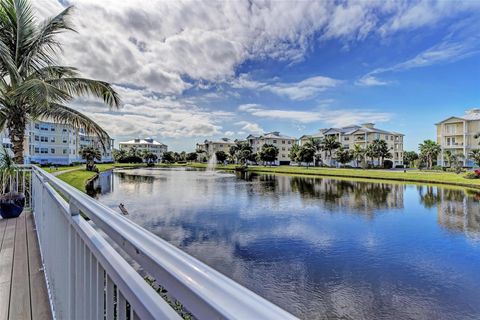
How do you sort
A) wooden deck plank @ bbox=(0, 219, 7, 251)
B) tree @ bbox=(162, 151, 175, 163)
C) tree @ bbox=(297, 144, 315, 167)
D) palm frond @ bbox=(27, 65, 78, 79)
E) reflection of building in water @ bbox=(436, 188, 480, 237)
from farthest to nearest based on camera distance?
tree @ bbox=(162, 151, 175, 163), tree @ bbox=(297, 144, 315, 167), reflection of building in water @ bbox=(436, 188, 480, 237), palm frond @ bbox=(27, 65, 78, 79), wooden deck plank @ bbox=(0, 219, 7, 251)

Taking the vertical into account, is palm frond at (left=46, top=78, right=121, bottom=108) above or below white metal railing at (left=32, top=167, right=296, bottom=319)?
above

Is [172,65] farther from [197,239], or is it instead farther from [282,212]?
[197,239]

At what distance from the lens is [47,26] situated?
26.3ft

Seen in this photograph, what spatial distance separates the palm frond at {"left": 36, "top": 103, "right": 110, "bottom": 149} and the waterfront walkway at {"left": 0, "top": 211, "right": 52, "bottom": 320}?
11.6ft

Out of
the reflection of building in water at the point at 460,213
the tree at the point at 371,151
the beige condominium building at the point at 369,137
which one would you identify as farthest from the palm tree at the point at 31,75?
the beige condominium building at the point at 369,137

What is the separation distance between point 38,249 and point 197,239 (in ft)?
20.1

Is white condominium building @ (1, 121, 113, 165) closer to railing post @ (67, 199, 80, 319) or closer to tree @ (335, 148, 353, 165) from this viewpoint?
tree @ (335, 148, 353, 165)

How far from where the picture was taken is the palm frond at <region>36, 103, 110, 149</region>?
25.8 ft

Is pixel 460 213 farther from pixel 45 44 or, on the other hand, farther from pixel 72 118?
pixel 45 44

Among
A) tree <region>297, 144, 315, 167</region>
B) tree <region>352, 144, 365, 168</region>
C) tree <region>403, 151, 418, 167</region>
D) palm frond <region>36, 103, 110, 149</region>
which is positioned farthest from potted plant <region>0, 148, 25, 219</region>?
tree <region>403, 151, 418, 167</region>

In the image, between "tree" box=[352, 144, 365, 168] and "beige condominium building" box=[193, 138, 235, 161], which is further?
"beige condominium building" box=[193, 138, 235, 161]

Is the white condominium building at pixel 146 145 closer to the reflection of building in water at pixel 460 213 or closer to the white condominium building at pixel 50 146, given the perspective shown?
the white condominium building at pixel 50 146

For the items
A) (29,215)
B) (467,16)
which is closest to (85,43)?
(29,215)

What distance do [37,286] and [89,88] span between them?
266 inches
